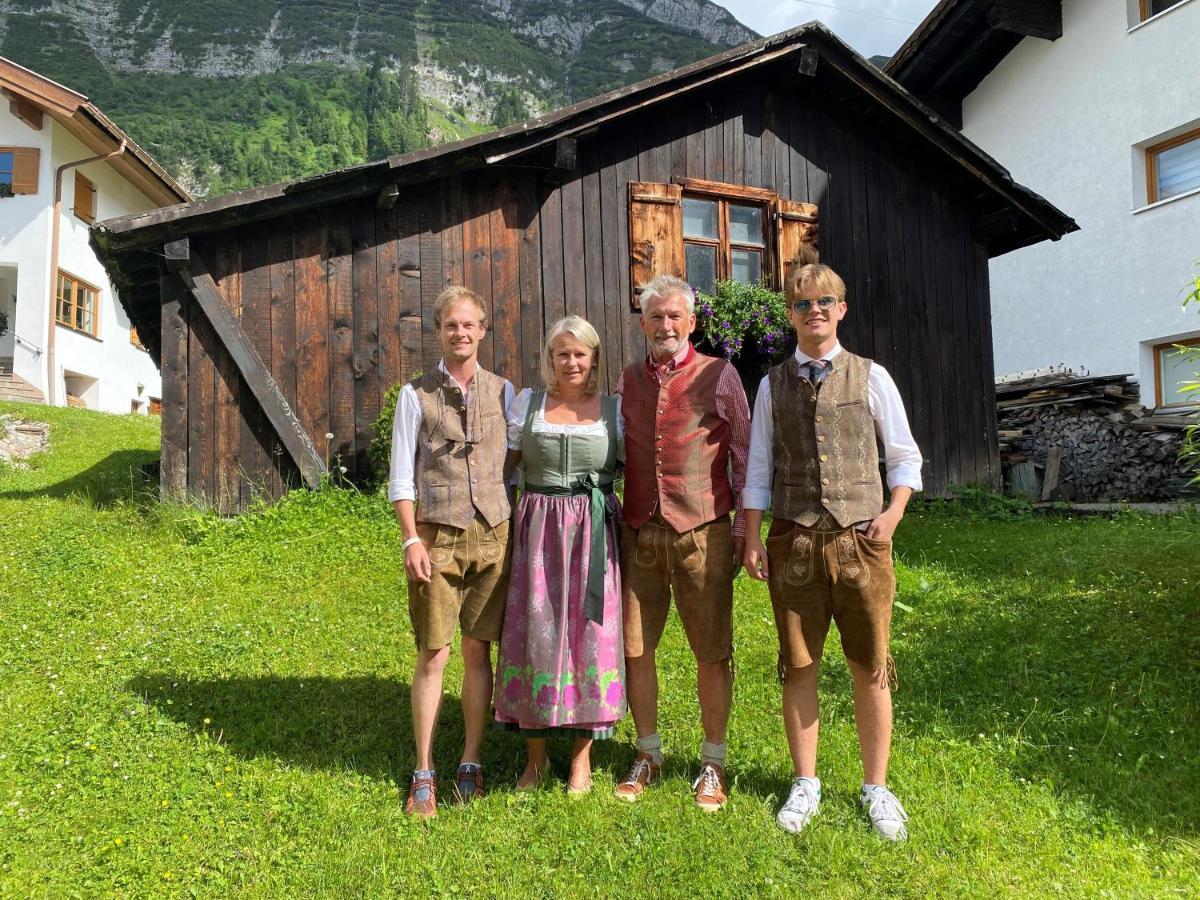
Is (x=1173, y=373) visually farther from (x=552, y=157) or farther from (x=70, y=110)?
(x=70, y=110)

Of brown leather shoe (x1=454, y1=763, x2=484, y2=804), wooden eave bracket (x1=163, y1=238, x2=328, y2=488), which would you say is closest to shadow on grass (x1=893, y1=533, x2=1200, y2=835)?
brown leather shoe (x1=454, y1=763, x2=484, y2=804)

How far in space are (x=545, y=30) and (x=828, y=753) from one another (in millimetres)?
100822

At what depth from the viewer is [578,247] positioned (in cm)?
811

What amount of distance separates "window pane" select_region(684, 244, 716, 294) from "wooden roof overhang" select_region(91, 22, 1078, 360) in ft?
4.93

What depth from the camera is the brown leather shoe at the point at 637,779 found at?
3096mm

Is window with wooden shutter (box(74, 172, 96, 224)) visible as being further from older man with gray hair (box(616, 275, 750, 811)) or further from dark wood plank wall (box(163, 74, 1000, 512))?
older man with gray hair (box(616, 275, 750, 811))

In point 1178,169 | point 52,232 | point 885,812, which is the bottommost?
point 885,812

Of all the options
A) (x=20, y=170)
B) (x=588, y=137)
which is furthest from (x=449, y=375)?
(x=20, y=170)

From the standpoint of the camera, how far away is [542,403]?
3264 millimetres

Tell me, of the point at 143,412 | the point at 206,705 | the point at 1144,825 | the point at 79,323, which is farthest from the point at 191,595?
the point at 143,412

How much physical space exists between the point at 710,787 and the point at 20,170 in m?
19.1

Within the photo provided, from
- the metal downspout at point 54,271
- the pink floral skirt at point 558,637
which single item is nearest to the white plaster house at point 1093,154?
the pink floral skirt at point 558,637

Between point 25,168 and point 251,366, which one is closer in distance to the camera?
point 251,366

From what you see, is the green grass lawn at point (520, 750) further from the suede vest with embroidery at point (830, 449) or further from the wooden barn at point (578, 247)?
the wooden barn at point (578, 247)
